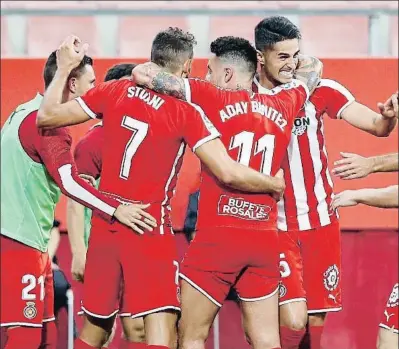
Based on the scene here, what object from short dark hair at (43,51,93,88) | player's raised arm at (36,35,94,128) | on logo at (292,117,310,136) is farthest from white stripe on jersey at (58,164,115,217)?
on logo at (292,117,310,136)

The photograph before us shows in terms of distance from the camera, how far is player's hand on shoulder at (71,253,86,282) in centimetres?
592

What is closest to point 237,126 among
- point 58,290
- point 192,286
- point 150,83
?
point 150,83

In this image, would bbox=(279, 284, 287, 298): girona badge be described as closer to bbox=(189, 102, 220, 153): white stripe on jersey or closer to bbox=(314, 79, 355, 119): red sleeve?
bbox=(314, 79, 355, 119): red sleeve

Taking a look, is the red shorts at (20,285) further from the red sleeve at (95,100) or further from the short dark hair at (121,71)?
the short dark hair at (121,71)

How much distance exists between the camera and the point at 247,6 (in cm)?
998

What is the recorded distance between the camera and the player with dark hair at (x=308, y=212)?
5.80m

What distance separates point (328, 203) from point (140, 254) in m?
1.35

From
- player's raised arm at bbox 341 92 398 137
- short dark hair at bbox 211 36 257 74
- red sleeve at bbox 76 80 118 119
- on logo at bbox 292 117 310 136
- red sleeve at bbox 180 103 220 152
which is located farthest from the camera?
on logo at bbox 292 117 310 136

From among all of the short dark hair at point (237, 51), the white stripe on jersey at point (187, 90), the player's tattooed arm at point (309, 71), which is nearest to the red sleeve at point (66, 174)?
the white stripe on jersey at point (187, 90)

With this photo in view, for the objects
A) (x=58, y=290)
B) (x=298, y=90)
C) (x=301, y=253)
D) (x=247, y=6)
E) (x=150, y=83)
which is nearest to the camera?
(x=150, y=83)

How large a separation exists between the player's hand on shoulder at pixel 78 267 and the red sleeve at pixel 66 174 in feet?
2.62

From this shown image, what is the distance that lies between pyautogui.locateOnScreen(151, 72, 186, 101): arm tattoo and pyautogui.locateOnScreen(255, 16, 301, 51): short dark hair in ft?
2.74

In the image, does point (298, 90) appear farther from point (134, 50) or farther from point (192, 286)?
point (134, 50)

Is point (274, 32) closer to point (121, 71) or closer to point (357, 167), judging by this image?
point (357, 167)
